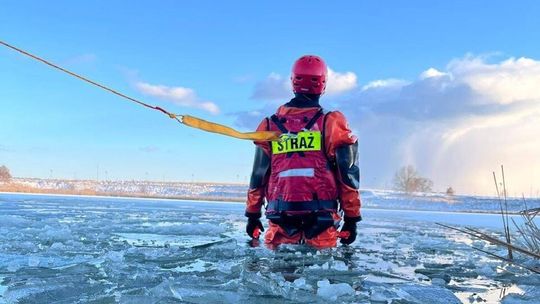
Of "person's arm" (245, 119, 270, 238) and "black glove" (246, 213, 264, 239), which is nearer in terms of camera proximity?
"person's arm" (245, 119, 270, 238)

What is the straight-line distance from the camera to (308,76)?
4328 millimetres

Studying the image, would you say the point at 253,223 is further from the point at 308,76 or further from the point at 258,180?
the point at 308,76

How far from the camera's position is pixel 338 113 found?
166 inches

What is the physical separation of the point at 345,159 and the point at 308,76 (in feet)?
2.76

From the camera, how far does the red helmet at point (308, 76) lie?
14.2 ft

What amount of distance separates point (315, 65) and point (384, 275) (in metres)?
2.01

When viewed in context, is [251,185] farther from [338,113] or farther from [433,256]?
[433,256]

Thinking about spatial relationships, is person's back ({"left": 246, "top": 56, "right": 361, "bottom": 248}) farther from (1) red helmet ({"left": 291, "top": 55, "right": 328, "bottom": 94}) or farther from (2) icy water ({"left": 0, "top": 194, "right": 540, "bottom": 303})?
(2) icy water ({"left": 0, "top": 194, "right": 540, "bottom": 303})

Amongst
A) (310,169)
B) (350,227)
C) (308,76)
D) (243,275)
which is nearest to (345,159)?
(310,169)

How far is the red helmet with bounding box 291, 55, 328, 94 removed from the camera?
434 centimetres

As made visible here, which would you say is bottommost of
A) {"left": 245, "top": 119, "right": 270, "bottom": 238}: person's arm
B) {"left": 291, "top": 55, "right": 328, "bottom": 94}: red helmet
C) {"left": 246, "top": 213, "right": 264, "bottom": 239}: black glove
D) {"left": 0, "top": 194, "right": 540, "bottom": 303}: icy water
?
{"left": 0, "top": 194, "right": 540, "bottom": 303}: icy water

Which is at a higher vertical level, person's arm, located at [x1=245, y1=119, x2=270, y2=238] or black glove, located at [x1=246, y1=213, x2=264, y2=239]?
person's arm, located at [x1=245, y1=119, x2=270, y2=238]

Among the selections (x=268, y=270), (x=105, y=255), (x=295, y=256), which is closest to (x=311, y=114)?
(x=295, y=256)

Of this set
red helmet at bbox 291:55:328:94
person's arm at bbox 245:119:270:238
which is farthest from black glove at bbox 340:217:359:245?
red helmet at bbox 291:55:328:94
